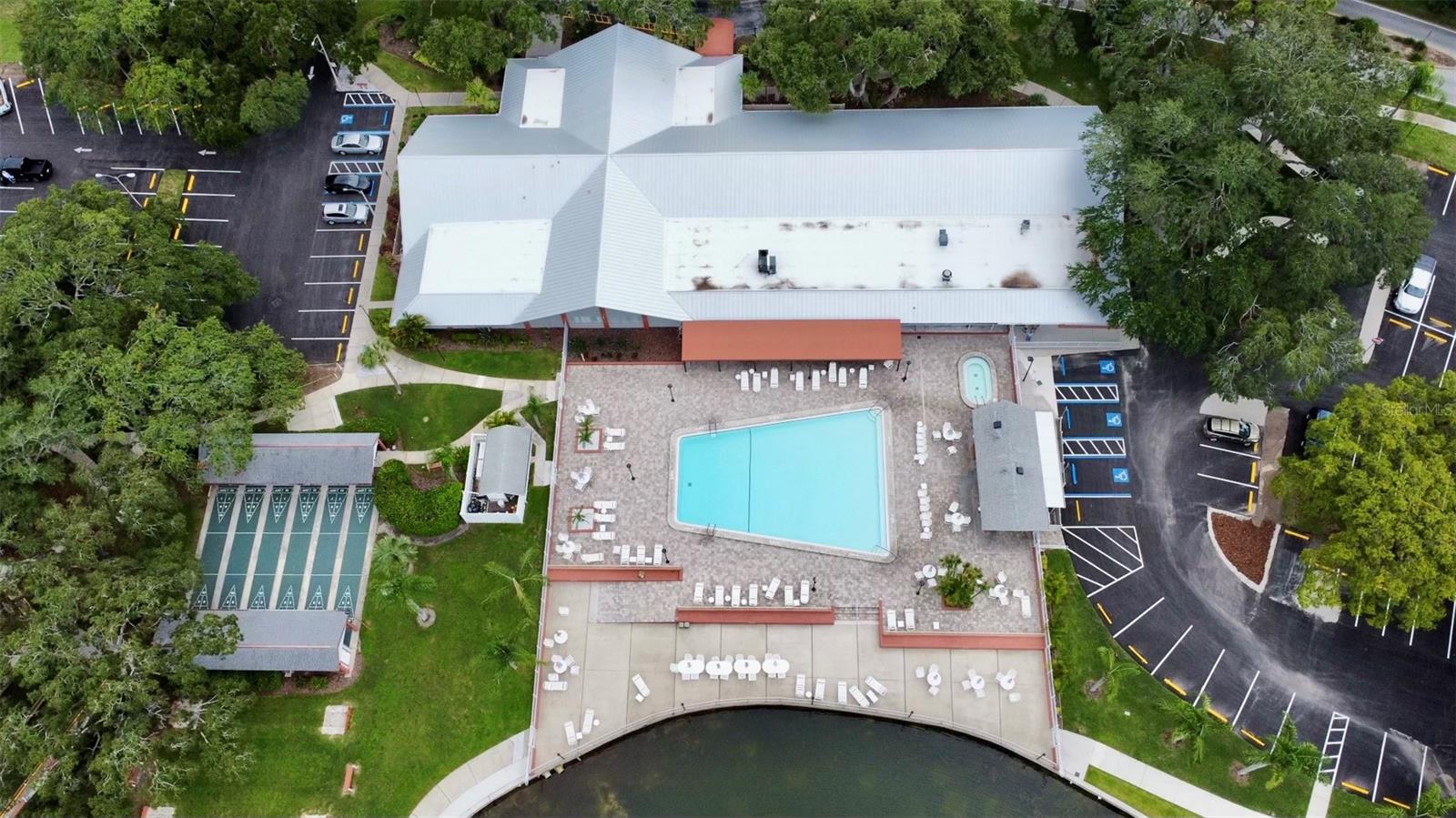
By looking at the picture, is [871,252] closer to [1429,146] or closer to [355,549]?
[355,549]

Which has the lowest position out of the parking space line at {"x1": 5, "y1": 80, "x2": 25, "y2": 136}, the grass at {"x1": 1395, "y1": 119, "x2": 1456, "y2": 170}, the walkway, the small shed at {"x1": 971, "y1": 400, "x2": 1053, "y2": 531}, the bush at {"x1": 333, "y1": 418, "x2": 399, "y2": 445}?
the walkway

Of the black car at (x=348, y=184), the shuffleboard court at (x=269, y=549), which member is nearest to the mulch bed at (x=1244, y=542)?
the shuffleboard court at (x=269, y=549)

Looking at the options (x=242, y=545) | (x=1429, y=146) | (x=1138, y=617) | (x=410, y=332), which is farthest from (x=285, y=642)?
(x=1429, y=146)

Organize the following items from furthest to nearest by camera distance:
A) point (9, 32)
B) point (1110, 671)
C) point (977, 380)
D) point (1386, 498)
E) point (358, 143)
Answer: point (9, 32) → point (358, 143) → point (977, 380) → point (1110, 671) → point (1386, 498)

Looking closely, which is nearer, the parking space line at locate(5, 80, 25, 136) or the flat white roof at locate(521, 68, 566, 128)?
the flat white roof at locate(521, 68, 566, 128)

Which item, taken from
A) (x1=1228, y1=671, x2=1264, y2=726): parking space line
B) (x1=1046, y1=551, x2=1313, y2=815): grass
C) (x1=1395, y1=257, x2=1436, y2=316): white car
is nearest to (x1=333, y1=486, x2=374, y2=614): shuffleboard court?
(x1=1046, y1=551, x2=1313, y2=815): grass

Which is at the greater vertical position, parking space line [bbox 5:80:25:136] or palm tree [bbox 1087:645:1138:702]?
parking space line [bbox 5:80:25:136]

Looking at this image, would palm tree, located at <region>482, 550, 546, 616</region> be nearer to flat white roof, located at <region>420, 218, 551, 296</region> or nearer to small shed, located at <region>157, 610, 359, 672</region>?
small shed, located at <region>157, 610, 359, 672</region>

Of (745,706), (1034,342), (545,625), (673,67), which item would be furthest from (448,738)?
(673,67)
